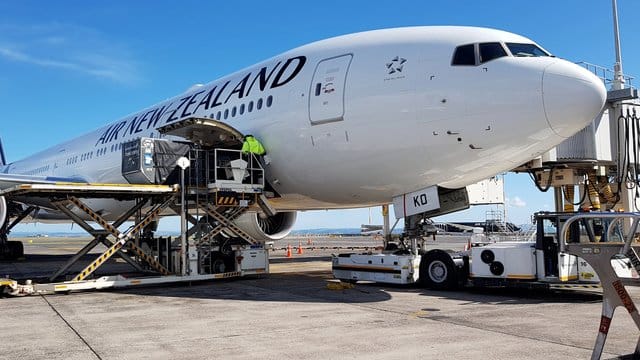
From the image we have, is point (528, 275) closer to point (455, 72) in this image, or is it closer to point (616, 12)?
point (455, 72)

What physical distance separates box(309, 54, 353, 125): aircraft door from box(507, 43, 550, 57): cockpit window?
2.74 meters

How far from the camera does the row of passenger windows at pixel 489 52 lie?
8.95 metres

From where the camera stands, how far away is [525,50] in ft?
29.7

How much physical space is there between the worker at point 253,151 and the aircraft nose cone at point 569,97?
18.0ft

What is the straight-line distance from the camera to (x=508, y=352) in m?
5.29

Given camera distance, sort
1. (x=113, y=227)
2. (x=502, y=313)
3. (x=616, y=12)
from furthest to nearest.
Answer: (x=616, y=12) < (x=113, y=227) < (x=502, y=313)

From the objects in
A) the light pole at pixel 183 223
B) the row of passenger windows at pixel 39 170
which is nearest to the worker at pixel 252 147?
the light pole at pixel 183 223

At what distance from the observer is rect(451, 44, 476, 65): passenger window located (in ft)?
29.6

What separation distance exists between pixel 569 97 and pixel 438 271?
3819mm

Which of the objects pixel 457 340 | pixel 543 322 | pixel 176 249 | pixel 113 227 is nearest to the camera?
pixel 457 340

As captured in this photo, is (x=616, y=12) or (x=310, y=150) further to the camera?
(x=616, y=12)

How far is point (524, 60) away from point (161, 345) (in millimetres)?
6371

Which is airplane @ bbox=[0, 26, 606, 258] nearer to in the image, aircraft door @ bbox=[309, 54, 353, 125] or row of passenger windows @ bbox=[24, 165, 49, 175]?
aircraft door @ bbox=[309, 54, 353, 125]

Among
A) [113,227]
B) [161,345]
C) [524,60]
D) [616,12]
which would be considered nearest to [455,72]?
[524,60]
